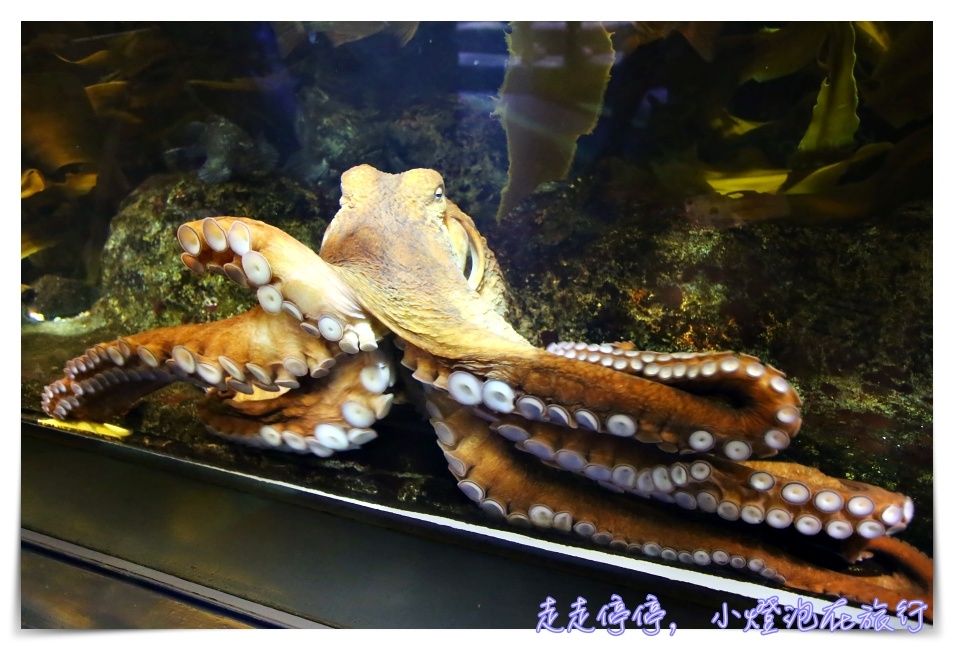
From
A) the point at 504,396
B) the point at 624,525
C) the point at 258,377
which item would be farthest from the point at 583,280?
the point at 258,377

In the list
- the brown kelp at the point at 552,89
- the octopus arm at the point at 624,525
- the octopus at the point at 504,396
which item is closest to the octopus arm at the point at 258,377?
the octopus at the point at 504,396

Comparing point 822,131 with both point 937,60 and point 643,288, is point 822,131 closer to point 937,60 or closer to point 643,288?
point 937,60

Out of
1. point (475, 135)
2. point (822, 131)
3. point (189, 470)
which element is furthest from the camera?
point (189, 470)

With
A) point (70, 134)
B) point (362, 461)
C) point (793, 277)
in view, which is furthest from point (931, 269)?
point (70, 134)

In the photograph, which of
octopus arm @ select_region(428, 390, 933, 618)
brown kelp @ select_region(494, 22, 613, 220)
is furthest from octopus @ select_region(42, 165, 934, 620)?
brown kelp @ select_region(494, 22, 613, 220)

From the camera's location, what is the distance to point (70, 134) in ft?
4.07

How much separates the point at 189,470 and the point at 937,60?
1445 millimetres

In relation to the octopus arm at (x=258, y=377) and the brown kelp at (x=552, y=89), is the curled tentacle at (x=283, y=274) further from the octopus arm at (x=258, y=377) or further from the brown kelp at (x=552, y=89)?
the brown kelp at (x=552, y=89)

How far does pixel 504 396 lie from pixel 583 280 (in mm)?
265

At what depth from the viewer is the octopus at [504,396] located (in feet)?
2.85

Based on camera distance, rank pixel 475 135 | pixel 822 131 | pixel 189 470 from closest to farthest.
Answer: pixel 822 131
pixel 475 135
pixel 189 470

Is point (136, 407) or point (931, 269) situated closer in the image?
point (931, 269)

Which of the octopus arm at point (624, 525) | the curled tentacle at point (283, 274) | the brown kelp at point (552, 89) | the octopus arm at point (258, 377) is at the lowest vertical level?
the octopus arm at point (624, 525)

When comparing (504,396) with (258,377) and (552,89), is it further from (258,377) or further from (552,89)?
(552,89)
